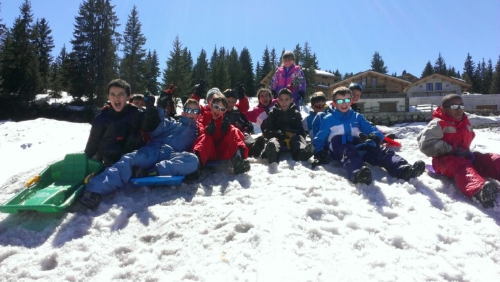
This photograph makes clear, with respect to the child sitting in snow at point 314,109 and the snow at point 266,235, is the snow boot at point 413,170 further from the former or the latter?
the child sitting in snow at point 314,109

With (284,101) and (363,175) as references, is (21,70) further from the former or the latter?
(363,175)

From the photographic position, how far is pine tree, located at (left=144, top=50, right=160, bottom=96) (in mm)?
39384

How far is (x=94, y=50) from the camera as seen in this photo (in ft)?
109

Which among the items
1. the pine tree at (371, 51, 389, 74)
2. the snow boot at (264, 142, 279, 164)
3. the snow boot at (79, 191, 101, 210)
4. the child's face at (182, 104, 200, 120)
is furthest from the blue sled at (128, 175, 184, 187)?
the pine tree at (371, 51, 389, 74)


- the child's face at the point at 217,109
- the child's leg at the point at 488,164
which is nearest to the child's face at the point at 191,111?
the child's face at the point at 217,109

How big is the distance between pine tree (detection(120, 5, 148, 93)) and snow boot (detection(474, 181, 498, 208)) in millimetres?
35227

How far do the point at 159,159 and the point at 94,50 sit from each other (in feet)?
114

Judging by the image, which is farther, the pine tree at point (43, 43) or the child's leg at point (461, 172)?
the pine tree at point (43, 43)

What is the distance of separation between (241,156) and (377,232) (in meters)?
2.50

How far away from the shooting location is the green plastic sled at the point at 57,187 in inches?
130

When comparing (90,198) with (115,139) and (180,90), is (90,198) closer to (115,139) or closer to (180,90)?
(115,139)

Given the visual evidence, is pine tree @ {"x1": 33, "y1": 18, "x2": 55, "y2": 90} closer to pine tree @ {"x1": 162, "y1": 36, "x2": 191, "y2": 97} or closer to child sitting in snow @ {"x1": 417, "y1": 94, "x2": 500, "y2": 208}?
pine tree @ {"x1": 162, "y1": 36, "x2": 191, "y2": 97}

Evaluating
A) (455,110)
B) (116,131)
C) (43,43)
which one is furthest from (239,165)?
(43,43)

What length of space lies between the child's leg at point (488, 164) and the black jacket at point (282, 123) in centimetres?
299
